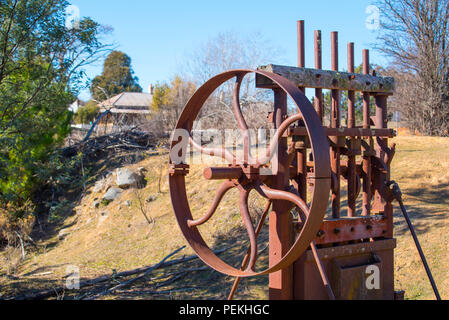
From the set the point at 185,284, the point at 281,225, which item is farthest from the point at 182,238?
the point at 281,225

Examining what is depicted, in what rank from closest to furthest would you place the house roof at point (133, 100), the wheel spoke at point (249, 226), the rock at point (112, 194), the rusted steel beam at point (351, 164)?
the wheel spoke at point (249, 226)
the rusted steel beam at point (351, 164)
the rock at point (112, 194)
the house roof at point (133, 100)

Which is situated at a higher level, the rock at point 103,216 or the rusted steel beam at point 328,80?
the rusted steel beam at point 328,80

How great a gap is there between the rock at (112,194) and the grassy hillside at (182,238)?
0.60ft

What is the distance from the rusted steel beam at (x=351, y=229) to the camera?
3020 millimetres

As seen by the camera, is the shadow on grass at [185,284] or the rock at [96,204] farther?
the rock at [96,204]

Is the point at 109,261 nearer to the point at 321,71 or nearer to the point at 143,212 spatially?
the point at 143,212

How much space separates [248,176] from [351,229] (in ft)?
2.98

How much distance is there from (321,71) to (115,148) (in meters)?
11.6

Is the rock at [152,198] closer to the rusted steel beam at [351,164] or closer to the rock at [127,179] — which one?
the rock at [127,179]

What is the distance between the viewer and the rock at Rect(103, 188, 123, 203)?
454 inches

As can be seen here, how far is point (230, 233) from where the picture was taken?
24.7 ft

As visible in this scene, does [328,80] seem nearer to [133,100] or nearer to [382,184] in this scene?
[382,184]


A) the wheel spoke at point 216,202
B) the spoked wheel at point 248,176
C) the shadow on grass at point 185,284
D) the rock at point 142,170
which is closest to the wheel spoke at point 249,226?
the spoked wheel at point 248,176

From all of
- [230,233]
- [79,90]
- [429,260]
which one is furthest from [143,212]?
[429,260]
